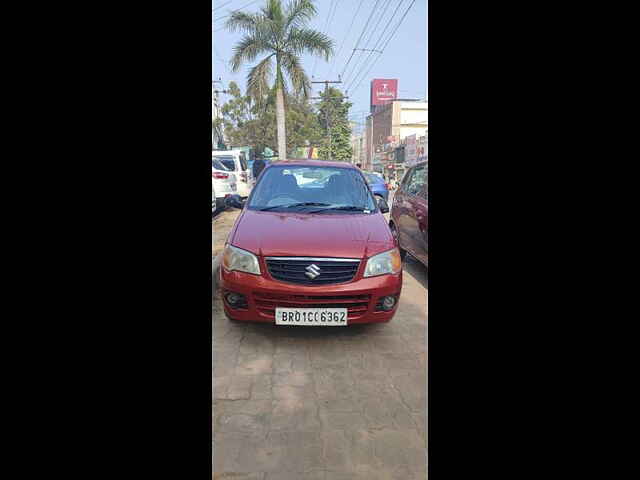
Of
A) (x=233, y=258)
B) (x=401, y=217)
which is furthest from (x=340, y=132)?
(x=233, y=258)

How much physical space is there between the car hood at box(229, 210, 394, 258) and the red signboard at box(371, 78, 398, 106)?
51.9 metres

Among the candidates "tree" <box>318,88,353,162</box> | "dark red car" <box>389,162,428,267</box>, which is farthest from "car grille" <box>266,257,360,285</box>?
"tree" <box>318,88,353,162</box>

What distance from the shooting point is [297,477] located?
6.20 ft

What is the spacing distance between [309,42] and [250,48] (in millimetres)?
2010

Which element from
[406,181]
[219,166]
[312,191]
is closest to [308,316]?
[312,191]

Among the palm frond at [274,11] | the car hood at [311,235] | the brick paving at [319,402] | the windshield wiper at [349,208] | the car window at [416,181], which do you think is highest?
the palm frond at [274,11]

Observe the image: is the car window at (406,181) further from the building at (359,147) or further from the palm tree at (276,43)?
the building at (359,147)

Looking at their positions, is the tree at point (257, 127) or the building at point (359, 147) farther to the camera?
the building at point (359, 147)

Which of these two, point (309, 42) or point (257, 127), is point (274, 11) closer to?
point (309, 42)

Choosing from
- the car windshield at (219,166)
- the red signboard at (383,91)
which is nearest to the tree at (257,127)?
the car windshield at (219,166)

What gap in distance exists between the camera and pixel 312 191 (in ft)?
13.8

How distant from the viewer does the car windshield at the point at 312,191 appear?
13.0 ft
